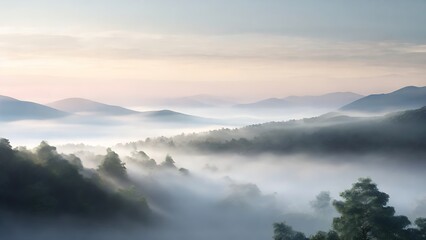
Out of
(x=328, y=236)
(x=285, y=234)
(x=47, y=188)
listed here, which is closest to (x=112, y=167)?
(x=47, y=188)

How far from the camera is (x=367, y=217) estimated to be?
3594 centimetres

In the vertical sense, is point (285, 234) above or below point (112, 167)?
below

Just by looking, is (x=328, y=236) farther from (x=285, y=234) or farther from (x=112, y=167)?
(x=112, y=167)

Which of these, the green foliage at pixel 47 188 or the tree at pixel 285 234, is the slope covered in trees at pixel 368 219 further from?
the green foliage at pixel 47 188

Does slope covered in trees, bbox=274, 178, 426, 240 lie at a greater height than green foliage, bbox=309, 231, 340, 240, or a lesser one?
greater

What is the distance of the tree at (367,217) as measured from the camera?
→ 3566cm

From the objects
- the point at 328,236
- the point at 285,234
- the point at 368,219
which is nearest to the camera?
the point at 368,219

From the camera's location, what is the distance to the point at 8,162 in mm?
62031

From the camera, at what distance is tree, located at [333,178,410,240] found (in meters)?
35.7

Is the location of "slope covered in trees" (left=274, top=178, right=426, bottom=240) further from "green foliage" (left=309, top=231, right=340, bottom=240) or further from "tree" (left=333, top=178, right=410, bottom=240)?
"green foliage" (left=309, top=231, right=340, bottom=240)

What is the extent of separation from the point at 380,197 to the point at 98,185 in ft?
134

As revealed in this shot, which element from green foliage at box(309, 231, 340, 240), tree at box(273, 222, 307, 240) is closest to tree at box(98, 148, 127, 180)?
tree at box(273, 222, 307, 240)

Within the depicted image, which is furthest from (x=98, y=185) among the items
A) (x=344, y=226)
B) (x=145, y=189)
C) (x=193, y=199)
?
(x=193, y=199)

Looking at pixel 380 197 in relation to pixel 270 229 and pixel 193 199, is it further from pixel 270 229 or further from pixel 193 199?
pixel 193 199
